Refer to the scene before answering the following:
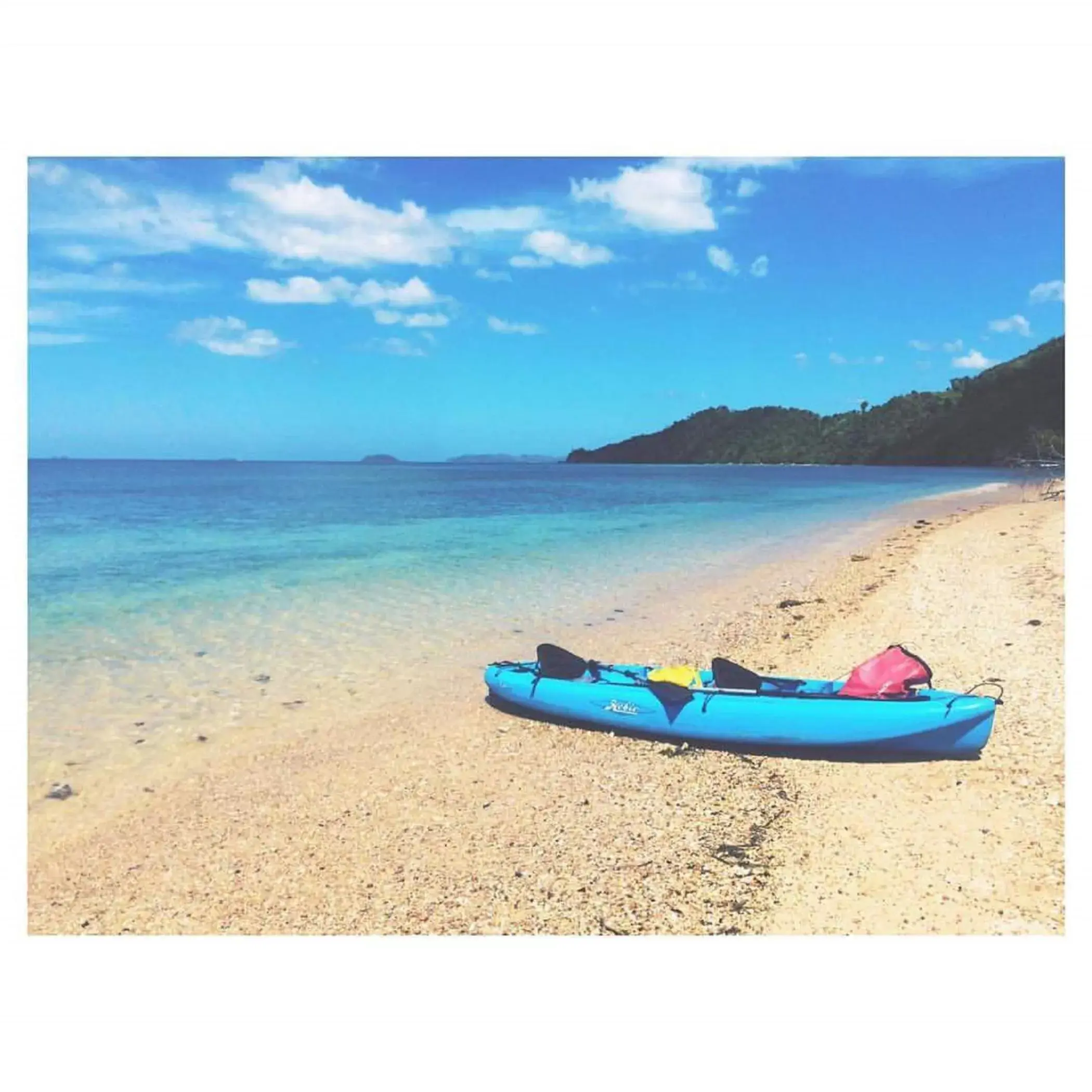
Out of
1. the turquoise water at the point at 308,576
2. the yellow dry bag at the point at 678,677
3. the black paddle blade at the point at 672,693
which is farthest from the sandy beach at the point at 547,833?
the turquoise water at the point at 308,576

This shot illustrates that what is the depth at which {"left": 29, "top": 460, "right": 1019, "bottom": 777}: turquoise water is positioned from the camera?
23.0ft

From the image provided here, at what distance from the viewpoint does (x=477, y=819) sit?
4.47m

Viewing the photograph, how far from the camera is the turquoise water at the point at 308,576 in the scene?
7.01 m

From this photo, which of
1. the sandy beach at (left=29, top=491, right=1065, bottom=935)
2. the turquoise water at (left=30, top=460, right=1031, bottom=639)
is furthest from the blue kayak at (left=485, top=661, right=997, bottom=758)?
the turquoise water at (left=30, top=460, right=1031, bottom=639)

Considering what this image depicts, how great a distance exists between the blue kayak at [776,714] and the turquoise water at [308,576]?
2.23 meters

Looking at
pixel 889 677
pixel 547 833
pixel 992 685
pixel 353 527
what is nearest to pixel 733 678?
pixel 889 677

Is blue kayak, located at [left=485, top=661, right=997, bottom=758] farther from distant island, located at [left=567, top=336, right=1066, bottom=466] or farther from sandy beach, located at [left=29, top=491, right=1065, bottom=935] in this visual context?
distant island, located at [left=567, top=336, right=1066, bottom=466]

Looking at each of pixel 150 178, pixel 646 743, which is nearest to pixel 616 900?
pixel 646 743

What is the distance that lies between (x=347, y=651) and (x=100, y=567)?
20.4ft

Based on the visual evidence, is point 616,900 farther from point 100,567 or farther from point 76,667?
point 100,567

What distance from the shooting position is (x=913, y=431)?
110 ft

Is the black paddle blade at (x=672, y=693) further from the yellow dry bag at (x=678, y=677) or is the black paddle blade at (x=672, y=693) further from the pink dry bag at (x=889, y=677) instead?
the pink dry bag at (x=889, y=677)
